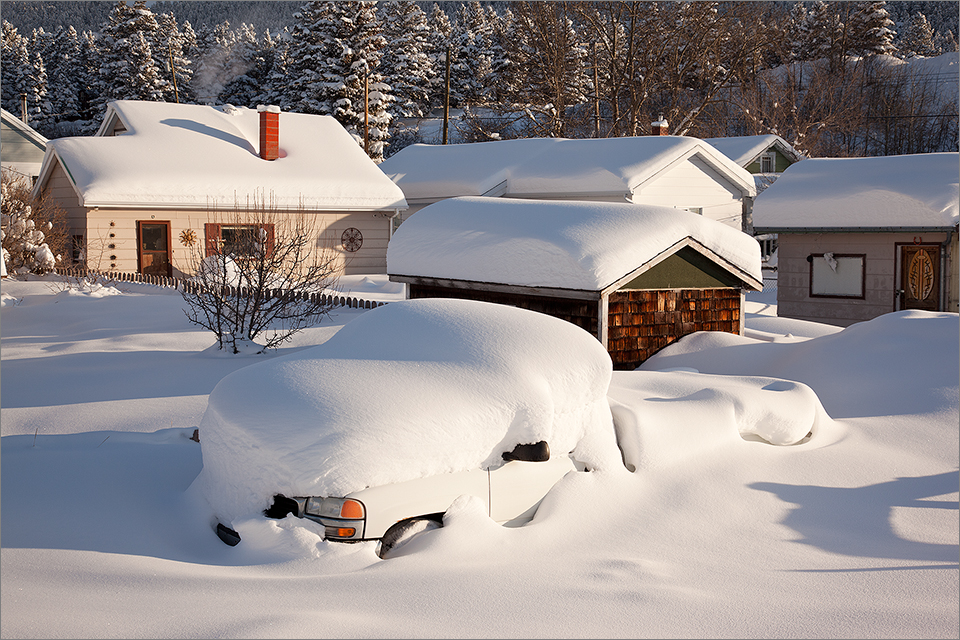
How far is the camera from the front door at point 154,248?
2308 centimetres

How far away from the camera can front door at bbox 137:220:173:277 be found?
23078mm

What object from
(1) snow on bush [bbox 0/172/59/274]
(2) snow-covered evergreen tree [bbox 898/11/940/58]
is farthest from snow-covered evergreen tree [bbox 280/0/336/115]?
(2) snow-covered evergreen tree [bbox 898/11/940/58]

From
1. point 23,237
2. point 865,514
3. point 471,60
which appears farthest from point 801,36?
point 865,514

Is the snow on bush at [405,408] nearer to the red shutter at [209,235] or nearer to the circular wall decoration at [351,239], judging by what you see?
the red shutter at [209,235]

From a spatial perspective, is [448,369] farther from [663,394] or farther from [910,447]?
[910,447]

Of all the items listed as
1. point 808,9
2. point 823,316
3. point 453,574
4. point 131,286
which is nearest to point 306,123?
point 131,286

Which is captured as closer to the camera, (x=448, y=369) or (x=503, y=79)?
(x=448, y=369)

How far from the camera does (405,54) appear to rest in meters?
65.4

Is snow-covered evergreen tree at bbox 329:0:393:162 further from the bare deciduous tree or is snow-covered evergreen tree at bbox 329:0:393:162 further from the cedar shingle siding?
the cedar shingle siding

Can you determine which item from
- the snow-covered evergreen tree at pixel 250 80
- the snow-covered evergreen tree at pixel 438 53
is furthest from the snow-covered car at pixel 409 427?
the snow-covered evergreen tree at pixel 438 53

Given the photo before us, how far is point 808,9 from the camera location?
77.4m

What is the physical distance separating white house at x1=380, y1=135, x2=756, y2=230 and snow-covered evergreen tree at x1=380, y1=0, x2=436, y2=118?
116 ft

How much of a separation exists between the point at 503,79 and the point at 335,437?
61.3 m

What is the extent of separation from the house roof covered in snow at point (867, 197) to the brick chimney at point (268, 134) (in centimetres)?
1407
